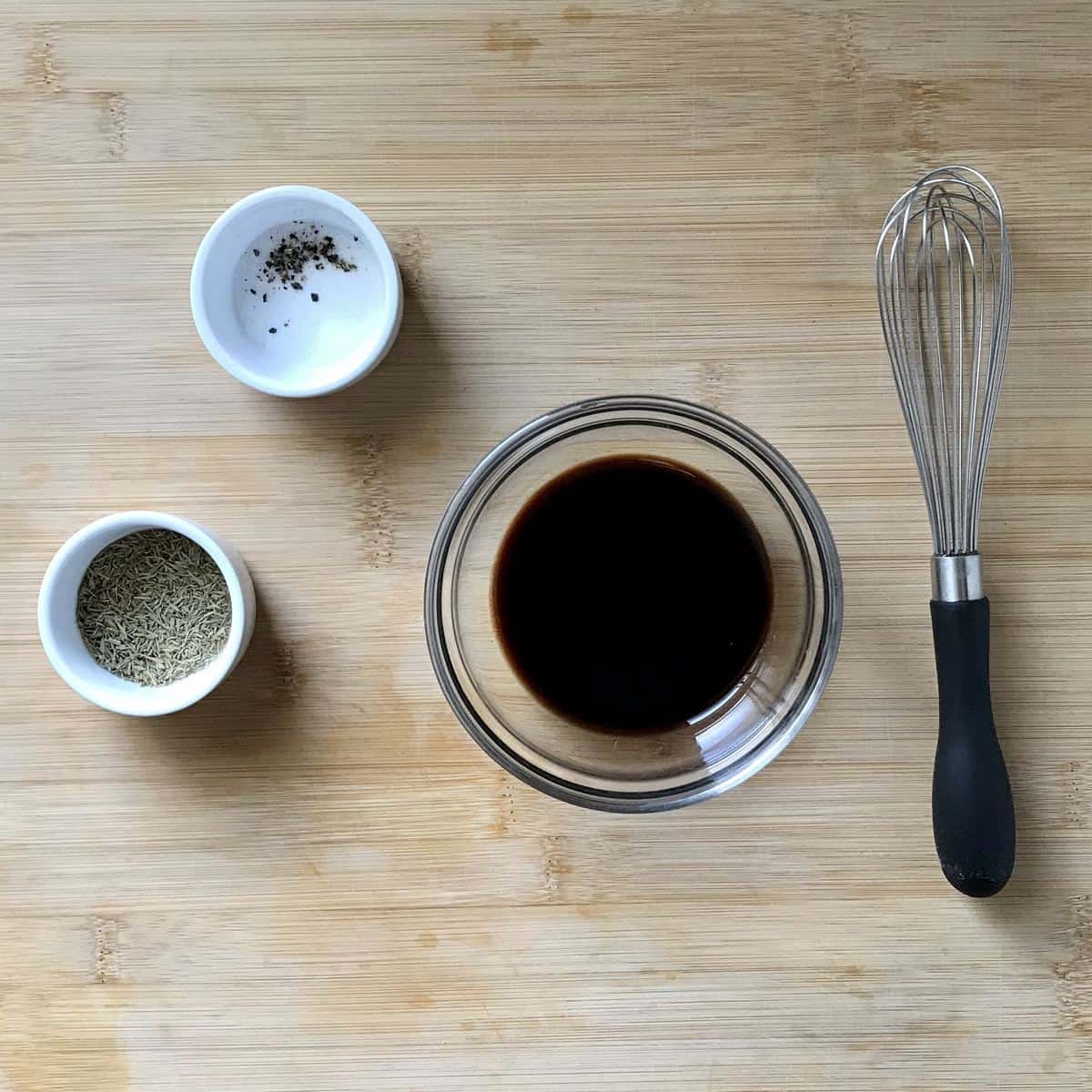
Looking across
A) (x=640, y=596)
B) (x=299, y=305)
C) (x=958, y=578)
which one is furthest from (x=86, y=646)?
(x=958, y=578)

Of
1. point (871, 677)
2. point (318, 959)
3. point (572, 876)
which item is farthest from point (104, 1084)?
point (871, 677)

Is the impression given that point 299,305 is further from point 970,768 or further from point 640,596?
point 970,768

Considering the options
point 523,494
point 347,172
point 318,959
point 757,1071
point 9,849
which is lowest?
point 757,1071

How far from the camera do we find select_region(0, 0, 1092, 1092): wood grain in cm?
90

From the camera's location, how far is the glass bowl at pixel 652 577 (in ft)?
2.72

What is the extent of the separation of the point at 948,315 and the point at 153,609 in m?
0.75

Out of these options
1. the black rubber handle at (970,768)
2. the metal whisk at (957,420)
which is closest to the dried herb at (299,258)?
the metal whisk at (957,420)

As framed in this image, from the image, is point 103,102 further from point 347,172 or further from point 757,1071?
point 757,1071

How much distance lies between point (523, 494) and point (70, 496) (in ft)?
1.36

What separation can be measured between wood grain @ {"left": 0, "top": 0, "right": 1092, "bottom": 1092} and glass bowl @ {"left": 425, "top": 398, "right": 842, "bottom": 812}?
0.07m

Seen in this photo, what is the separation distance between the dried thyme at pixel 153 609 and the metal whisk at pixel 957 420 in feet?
2.04

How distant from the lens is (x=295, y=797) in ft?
3.06

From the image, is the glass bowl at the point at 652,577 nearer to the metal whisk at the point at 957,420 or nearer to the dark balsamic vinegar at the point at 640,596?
the dark balsamic vinegar at the point at 640,596

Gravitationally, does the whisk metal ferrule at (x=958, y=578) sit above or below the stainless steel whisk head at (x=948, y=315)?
below
